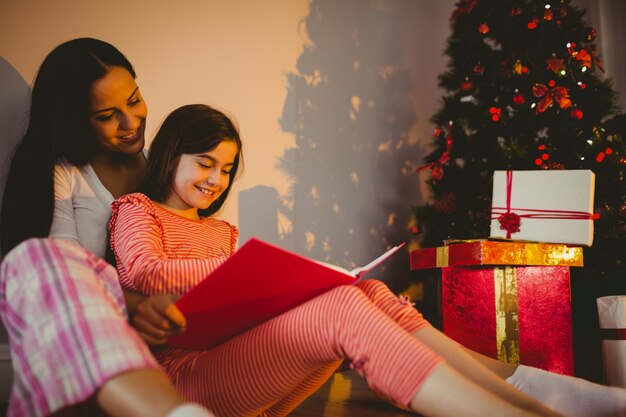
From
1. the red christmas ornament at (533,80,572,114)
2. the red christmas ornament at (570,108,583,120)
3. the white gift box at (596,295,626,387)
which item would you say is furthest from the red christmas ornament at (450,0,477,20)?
the white gift box at (596,295,626,387)

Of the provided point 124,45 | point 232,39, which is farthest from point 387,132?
point 124,45

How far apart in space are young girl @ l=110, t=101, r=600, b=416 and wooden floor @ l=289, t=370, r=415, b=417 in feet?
0.98

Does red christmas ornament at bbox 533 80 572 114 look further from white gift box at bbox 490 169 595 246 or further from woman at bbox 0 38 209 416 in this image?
woman at bbox 0 38 209 416

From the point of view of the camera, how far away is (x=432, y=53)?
2.44 metres

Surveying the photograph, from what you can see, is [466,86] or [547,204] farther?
[466,86]

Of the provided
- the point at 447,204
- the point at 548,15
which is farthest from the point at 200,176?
the point at 548,15

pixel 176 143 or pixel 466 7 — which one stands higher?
pixel 466 7

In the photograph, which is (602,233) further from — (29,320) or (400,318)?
(29,320)

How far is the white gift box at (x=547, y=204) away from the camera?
1.37m

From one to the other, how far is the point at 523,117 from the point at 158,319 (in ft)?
4.92

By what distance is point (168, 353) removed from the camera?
0.79 m

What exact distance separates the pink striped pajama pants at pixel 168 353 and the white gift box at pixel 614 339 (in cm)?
75

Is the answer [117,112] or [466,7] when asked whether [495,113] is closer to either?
[466,7]

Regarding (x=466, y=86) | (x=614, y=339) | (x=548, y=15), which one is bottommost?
(x=614, y=339)
